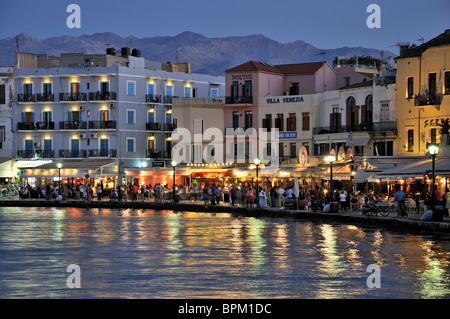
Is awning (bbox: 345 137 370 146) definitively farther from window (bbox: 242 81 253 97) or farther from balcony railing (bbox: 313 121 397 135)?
window (bbox: 242 81 253 97)

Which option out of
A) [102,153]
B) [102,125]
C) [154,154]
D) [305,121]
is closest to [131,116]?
[102,125]

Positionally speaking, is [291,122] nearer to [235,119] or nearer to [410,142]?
[235,119]

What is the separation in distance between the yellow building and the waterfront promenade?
10214mm

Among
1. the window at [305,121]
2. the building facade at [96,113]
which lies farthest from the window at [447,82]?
the building facade at [96,113]

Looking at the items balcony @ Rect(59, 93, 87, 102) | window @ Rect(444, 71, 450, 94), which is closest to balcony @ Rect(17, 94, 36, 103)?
balcony @ Rect(59, 93, 87, 102)

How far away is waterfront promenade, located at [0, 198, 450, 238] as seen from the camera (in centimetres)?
3105

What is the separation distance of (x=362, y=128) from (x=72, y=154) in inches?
1197

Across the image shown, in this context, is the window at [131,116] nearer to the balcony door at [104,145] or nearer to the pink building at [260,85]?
the balcony door at [104,145]

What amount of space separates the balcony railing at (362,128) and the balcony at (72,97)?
24206 millimetres

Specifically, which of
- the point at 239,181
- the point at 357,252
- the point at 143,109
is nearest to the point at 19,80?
the point at 143,109
